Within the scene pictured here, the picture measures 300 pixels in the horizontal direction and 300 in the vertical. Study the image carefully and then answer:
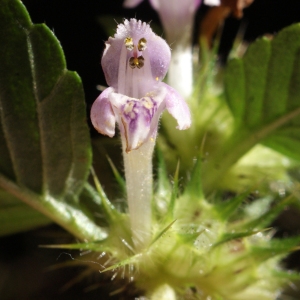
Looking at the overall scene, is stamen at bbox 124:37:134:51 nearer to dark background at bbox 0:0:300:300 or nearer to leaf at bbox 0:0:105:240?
leaf at bbox 0:0:105:240

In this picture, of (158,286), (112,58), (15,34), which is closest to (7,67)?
(15,34)

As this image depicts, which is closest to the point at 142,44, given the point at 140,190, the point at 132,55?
the point at 132,55

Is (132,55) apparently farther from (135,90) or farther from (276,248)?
(276,248)

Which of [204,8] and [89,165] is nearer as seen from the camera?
[89,165]

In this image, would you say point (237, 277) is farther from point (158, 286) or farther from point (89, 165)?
point (89, 165)

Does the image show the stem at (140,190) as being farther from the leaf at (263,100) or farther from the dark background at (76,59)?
the dark background at (76,59)

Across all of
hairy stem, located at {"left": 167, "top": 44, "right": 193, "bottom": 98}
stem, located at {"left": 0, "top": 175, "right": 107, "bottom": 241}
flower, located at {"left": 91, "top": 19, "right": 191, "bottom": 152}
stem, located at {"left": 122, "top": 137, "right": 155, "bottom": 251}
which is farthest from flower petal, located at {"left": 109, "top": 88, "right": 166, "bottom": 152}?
hairy stem, located at {"left": 167, "top": 44, "right": 193, "bottom": 98}

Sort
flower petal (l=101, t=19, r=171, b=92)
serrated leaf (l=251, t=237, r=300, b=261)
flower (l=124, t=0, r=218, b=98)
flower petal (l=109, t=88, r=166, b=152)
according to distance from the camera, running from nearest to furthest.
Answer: flower petal (l=109, t=88, r=166, b=152) → flower petal (l=101, t=19, r=171, b=92) → serrated leaf (l=251, t=237, r=300, b=261) → flower (l=124, t=0, r=218, b=98)

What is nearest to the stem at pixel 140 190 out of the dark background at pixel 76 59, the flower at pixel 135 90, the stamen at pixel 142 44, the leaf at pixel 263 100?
the flower at pixel 135 90
